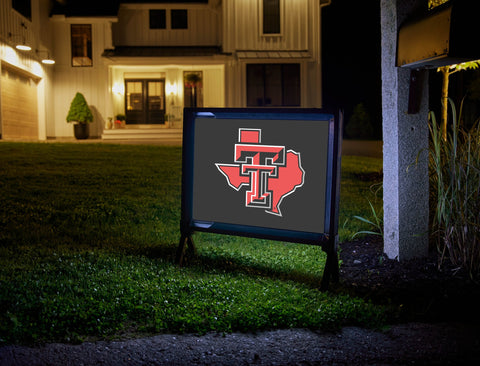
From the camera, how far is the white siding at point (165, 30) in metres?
25.7

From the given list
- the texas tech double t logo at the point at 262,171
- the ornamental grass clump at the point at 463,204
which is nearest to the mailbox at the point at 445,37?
the ornamental grass clump at the point at 463,204

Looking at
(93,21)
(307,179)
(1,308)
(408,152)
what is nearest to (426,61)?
(408,152)

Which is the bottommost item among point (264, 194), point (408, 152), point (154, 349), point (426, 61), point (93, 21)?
point (154, 349)

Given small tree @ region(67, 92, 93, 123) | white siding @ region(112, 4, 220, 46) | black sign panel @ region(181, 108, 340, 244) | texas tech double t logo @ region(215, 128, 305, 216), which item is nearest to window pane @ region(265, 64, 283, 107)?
white siding @ region(112, 4, 220, 46)

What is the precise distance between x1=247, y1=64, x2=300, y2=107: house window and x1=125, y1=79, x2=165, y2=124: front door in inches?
189

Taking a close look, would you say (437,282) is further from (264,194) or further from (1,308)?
(1,308)

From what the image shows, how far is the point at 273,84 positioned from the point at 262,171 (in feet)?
71.1

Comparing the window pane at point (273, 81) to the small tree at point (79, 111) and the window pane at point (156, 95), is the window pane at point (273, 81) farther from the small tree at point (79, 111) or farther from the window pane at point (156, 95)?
the small tree at point (79, 111)

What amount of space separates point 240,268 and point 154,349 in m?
1.58

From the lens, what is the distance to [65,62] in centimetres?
2452

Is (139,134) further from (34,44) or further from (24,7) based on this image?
(24,7)

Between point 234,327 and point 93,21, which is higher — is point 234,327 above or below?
below

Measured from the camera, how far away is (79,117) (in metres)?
22.7

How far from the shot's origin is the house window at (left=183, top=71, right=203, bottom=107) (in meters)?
25.5
